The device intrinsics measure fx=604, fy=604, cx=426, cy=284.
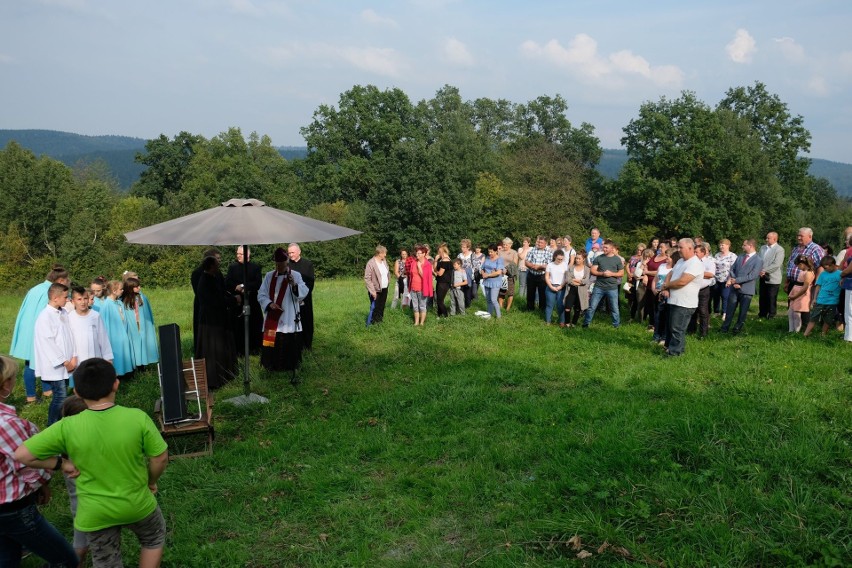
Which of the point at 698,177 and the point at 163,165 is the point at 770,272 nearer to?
the point at 698,177

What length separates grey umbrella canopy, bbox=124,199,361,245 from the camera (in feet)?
22.3

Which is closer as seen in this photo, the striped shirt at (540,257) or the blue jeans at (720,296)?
the blue jeans at (720,296)

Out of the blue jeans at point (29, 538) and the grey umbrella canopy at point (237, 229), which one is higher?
the grey umbrella canopy at point (237, 229)

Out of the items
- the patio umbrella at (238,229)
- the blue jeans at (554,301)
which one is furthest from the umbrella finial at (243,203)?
the blue jeans at (554,301)

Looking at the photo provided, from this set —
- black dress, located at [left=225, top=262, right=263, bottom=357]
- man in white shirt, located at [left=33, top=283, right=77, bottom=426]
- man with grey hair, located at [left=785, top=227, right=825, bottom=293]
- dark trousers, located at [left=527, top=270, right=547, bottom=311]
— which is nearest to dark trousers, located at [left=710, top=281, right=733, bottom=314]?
man with grey hair, located at [left=785, top=227, right=825, bottom=293]

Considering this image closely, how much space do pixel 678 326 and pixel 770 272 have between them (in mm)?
3908

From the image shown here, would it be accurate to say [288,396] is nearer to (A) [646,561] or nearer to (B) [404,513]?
(B) [404,513]

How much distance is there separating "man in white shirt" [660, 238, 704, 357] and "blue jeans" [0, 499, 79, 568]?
7771 mm

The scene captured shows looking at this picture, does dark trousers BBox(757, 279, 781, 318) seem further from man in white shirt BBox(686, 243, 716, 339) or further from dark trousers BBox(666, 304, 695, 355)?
dark trousers BBox(666, 304, 695, 355)

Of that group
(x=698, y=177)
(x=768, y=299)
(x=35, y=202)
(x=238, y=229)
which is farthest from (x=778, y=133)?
(x=35, y=202)

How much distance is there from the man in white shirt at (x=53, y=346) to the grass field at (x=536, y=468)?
145 cm

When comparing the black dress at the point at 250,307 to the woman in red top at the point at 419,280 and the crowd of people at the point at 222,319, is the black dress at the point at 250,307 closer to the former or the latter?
the crowd of people at the point at 222,319

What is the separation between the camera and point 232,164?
58.9m

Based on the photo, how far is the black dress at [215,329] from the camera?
891 centimetres
